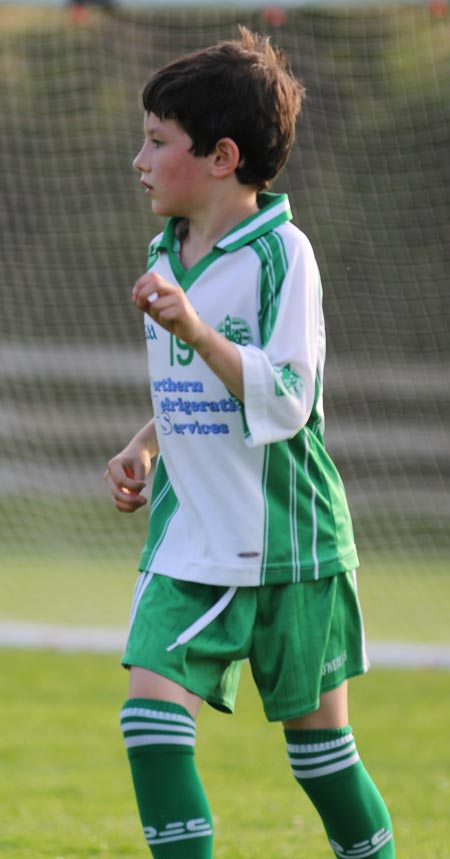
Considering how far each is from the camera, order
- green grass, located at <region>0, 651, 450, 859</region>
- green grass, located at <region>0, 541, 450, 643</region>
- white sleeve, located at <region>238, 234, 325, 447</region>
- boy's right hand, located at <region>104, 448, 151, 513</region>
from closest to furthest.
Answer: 1. white sleeve, located at <region>238, 234, 325, 447</region>
2. boy's right hand, located at <region>104, 448, 151, 513</region>
3. green grass, located at <region>0, 651, 450, 859</region>
4. green grass, located at <region>0, 541, 450, 643</region>

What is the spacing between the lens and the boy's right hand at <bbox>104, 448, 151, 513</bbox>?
2.76 meters

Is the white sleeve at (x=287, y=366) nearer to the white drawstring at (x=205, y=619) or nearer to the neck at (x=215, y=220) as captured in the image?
the neck at (x=215, y=220)

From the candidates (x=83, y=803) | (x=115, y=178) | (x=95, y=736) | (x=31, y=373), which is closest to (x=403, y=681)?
(x=95, y=736)

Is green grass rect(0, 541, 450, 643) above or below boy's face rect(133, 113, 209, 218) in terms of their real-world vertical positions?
below

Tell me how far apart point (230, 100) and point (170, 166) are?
16 centimetres

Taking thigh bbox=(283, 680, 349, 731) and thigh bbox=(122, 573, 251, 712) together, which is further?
thigh bbox=(283, 680, 349, 731)

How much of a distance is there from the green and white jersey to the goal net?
5.33 meters

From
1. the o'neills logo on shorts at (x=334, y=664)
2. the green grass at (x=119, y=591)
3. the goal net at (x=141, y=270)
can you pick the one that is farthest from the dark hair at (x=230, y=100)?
the green grass at (x=119, y=591)

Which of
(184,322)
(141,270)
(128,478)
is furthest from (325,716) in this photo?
(141,270)

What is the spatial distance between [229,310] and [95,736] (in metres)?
3.41

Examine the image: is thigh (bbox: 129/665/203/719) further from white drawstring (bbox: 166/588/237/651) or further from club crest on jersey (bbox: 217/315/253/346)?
club crest on jersey (bbox: 217/315/253/346)

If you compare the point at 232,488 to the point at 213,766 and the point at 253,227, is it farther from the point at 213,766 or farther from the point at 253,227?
the point at 213,766

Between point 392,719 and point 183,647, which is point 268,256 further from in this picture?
point 392,719

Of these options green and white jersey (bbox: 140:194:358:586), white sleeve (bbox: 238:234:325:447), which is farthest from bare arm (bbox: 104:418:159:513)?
white sleeve (bbox: 238:234:325:447)
